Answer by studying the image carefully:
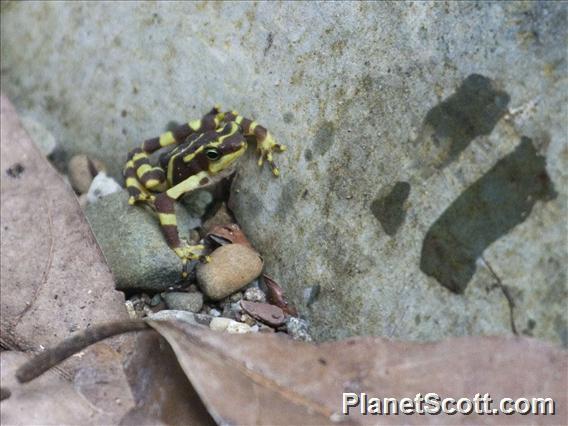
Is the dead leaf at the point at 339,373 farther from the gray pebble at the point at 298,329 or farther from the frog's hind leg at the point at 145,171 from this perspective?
the frog's hind leg at the point at 145,171

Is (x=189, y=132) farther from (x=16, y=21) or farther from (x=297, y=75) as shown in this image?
(x=16, y=21)

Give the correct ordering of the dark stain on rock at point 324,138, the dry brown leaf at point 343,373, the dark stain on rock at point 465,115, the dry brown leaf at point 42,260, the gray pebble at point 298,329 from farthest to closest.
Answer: the dark stain on rock at point 324,138, the gray pebble at point 298,329, the dark stain on rock at point 465,115, the dry brown leaf at point 42,260, the dry brown leaf at point 343,373

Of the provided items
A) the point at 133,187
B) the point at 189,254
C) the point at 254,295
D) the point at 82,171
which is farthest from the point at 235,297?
the point at 82,171

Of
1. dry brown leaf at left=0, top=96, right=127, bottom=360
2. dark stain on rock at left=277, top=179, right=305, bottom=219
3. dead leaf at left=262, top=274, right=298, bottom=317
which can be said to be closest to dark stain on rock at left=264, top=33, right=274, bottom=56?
dark stain on rock at left=277, top=179, right=305, bottom=219

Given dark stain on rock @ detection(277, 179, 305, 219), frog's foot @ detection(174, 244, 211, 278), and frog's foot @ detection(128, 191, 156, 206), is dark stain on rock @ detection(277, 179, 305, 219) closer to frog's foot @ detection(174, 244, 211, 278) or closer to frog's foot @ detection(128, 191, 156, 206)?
frog's foot @ detection(174, 244, 211, 278)

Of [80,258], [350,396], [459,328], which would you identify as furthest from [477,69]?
[80,258]

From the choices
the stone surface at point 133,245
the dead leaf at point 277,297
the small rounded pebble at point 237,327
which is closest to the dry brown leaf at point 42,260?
the stone surface at point 133,245

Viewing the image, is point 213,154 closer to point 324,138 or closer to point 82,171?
point 324,138
